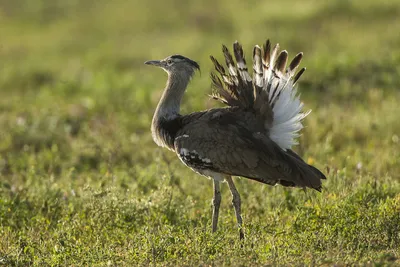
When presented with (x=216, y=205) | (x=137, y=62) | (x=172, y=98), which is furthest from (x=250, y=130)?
(x=137, y=62)

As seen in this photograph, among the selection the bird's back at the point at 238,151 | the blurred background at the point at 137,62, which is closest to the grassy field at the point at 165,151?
the blurred background at the point at 137,62

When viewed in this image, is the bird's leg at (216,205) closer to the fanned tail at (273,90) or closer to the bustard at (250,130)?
the bustard at (250,130)

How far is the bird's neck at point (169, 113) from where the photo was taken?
18.3 ft

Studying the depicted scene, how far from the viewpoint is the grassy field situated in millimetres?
4895

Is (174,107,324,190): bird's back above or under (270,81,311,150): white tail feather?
under

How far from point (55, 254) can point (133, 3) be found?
40.1 feet

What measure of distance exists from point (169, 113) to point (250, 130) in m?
0.78

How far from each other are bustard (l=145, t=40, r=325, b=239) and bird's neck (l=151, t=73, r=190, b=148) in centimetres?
1

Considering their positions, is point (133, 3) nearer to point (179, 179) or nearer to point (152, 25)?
point (152, 25)

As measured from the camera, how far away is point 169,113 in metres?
5.75

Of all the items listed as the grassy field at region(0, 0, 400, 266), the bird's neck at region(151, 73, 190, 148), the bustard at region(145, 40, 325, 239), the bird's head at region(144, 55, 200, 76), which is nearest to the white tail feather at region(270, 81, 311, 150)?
the bustard at region(145, 40, 325, 239)

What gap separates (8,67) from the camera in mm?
12609

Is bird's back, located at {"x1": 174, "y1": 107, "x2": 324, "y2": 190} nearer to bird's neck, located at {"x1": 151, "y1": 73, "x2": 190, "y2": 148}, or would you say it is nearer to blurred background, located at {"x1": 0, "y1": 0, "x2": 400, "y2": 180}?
bird's neck, located at {"x1": 151, "y1": 73, "x2": 190, "y2": 148}

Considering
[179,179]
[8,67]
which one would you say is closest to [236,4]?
[8,67]
